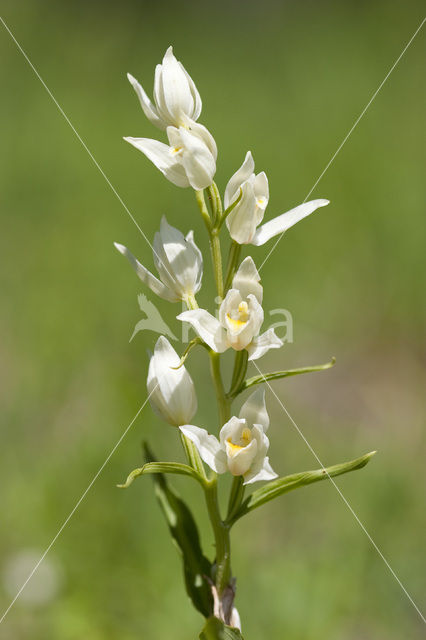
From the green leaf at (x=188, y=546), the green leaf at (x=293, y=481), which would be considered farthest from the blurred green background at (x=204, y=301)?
the green leaf at (x=293, y=481)

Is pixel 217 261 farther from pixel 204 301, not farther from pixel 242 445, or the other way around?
pixel 204 301

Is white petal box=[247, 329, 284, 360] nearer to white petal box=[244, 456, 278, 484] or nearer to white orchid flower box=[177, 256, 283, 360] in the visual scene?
white orchid flower box=[177, 256, 283, 360]

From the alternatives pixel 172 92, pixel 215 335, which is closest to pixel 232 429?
pixel 215 335

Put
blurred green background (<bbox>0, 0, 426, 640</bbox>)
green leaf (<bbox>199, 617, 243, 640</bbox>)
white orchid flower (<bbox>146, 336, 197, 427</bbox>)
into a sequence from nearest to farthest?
1. green leaf (<bbox>199, 617, 243, 640</bbox>)
2. white orchid flower (<bbox>146, 336, 197, 427</bbox>)
3. blurred green background (<bbox>0, 0, 426, 640</bbox>)

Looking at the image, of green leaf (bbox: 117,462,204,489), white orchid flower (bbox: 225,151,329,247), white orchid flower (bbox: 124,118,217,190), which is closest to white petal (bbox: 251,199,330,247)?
white orchid flower (bbox: 225,151,329,247)

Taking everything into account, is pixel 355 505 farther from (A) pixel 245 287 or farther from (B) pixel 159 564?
(A) pixel 245 287

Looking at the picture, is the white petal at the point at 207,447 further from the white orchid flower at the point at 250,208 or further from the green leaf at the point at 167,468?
the white orchid flower at the point at 250,208

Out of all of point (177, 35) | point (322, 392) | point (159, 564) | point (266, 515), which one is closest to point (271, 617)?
point (159, 564)
